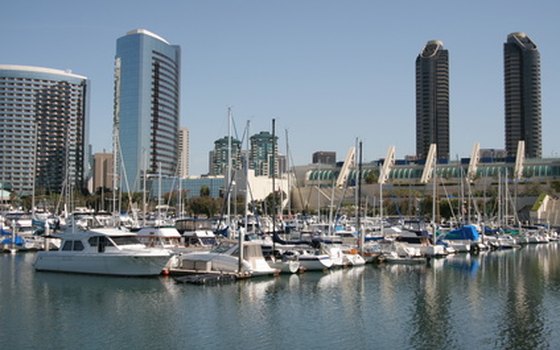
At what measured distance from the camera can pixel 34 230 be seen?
84000 millimetres

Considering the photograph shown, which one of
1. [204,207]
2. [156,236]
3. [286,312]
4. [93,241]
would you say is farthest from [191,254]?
[204,207]

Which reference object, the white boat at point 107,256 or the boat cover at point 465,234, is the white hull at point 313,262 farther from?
the boat cover at point 465,234

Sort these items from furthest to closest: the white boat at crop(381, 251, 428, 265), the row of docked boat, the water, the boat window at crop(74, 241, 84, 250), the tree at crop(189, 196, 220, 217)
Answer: the tree at crop(189, 196, 220, 217), the white boat at crop(381, 251, 428, 265), the boat window at crop(74, 241, 84, 250), the row of docked boat, the water

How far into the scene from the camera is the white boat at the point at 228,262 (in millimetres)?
46656

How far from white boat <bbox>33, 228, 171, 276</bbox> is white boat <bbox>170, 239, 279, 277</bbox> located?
5.85 ft

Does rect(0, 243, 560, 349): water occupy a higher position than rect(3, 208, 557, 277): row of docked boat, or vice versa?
rect(3, 208, 557, 277): row of docked boat

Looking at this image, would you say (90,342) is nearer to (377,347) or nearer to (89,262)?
(377,347)

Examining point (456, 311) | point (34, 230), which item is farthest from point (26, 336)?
point (34, 230)

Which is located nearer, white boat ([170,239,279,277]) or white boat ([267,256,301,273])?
white boat ([170,239,279,277])

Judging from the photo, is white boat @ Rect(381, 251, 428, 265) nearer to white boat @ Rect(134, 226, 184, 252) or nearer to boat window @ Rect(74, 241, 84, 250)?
white boat @ Rect(134, 226, 184, 252)

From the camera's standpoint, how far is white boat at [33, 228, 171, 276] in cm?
4634

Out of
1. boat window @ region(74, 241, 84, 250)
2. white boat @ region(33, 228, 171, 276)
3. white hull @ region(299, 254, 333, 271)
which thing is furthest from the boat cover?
boat window @ region(74, 241, 84, 250)

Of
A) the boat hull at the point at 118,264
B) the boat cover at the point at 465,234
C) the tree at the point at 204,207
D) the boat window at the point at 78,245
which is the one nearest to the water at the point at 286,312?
the boat hull at the point at 118,264

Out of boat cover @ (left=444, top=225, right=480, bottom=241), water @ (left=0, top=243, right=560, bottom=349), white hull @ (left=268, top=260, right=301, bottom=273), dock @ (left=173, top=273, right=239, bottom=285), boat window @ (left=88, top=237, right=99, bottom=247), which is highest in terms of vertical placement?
boat window @ (left=88, top=237, right=99, bottom=247)
